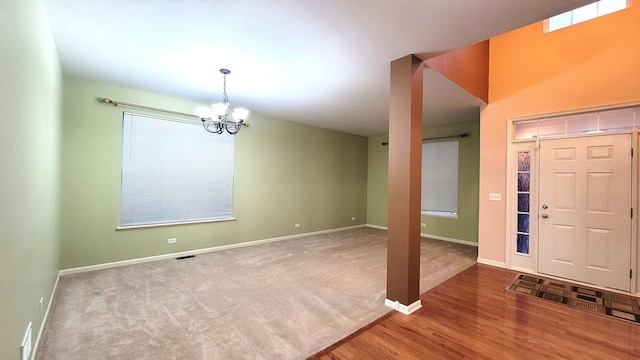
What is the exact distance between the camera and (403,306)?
2.64 meters

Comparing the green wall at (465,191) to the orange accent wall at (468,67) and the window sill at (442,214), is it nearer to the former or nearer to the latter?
the window sill at (442,214)

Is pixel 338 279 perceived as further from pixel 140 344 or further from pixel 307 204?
pixel 307 204

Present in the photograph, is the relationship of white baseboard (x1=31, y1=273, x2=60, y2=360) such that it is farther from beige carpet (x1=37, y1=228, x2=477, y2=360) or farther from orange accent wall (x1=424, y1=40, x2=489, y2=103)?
orange accent wall (x1=424, y1=40, x2=489, y2=103)

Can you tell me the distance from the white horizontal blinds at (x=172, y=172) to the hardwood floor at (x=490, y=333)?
145 inches

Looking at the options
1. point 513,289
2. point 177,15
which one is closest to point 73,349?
point 177,15

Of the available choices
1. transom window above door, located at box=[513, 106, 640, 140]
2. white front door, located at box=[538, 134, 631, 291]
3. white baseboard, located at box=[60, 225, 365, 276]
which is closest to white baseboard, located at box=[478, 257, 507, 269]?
white front door, located at box=[538, 134, 631, 291]

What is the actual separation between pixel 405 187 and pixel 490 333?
60.4 inches

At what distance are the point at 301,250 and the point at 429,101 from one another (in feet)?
12.0

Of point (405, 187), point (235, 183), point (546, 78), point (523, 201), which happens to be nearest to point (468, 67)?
point (546, 78)

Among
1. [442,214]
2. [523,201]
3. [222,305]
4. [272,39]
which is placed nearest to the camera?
[272,39]

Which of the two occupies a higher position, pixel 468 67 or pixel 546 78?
pixel 468 67

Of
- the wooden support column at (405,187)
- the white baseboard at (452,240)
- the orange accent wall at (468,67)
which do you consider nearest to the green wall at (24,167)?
the wooden support column at (405,187)

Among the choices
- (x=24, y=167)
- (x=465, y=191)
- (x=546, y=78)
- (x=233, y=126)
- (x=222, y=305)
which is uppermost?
(x=546, y=78)

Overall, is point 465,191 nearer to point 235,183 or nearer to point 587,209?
point 587,209
